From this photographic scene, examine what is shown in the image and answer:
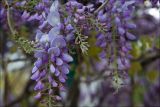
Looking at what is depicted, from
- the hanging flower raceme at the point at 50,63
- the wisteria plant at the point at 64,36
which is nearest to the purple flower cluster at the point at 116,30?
the wisteria plant at the point at 64,36

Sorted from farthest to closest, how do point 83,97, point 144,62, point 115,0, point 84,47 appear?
point 83,97 < point 144,62 < point 115,0 < point 84,47

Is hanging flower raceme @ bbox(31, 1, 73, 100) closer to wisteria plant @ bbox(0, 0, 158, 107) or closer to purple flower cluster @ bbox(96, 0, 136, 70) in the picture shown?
wisteria plant @ bbox(0, 0, 158, 107)

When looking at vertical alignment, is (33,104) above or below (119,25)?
below

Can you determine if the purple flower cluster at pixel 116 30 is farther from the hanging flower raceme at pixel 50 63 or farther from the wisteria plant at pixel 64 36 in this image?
the hanging flower raceme at pixel 50 63

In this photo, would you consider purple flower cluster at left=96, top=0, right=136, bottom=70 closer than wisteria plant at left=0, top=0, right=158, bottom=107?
No

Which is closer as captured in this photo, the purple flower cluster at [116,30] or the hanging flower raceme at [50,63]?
the hanging flower raceme at [50,63]

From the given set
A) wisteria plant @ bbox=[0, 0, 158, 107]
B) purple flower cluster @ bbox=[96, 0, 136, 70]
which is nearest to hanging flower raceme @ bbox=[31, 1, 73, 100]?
wisteria plant @ bbox=[0, 0, 158, 107]

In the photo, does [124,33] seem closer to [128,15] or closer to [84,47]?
[128,15]

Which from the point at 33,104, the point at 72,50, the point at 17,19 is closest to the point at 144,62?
the point at 33,104
